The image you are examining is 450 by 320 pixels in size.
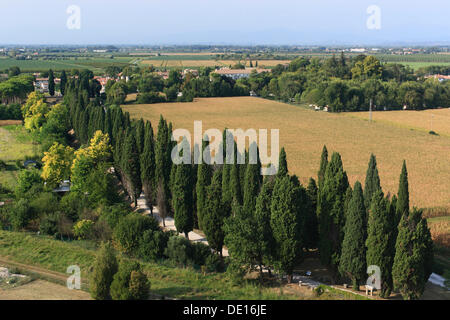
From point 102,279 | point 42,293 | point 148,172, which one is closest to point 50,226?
point 148,172

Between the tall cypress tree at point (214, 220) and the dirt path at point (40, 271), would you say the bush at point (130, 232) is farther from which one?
the dirt path at point (40, 271)

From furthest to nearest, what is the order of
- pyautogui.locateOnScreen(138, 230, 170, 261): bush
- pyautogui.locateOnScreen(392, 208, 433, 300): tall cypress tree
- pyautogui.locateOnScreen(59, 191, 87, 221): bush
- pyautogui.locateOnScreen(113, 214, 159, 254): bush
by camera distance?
pyautogui.locateOnScreen(59, 191, 87, 221): bush → pyautogui.locateOnScreen(113, 214, 159, 254): bush → pyautogui.locateOnScreen(138, 230, 170, 261): bush → pyautogui.locateOnScreen(392, 208, 433, 300): tall cypress tree

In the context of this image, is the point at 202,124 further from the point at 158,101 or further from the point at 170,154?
the point at 170,154

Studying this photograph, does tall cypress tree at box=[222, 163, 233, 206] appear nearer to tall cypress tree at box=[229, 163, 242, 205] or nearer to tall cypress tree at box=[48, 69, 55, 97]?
tall cypress tree at box=[229, 163, 242, 205]

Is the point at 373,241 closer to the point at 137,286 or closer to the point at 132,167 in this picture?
the point at 137,286

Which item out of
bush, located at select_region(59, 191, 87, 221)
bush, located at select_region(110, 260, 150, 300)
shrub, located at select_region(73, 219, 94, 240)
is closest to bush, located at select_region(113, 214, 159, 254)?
shrub, located at select_region(73, 219, 94, 240)

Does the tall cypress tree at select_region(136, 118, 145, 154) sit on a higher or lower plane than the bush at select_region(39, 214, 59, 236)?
higher

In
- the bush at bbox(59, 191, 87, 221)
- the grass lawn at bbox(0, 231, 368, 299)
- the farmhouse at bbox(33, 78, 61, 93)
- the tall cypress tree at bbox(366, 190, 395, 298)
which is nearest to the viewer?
the grass lawn at bbox(0, 231, 368, 299)
